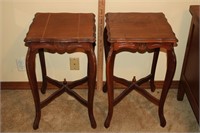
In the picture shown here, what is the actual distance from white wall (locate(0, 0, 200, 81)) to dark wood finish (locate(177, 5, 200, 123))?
15 cm

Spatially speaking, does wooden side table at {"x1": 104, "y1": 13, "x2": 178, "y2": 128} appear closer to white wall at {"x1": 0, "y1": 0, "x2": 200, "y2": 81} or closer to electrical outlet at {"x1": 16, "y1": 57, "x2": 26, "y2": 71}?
white wall at {"x1": 0, "y1": 0, "x2": 200, "y2": 81}

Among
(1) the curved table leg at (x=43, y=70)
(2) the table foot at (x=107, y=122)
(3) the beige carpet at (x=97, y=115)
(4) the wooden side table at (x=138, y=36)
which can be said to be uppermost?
(4) the wooden side table at (x=138, y=36)

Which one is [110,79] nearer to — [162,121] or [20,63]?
[162,121]

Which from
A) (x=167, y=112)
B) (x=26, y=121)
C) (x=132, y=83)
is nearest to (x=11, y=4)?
(x=26, y=121)

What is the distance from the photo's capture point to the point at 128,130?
70.2 inches

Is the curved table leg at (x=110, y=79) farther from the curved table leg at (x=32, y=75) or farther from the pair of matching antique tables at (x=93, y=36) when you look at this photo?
the curved table leg at (x=32, y=75)

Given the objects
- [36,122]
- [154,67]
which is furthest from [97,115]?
[154,67]

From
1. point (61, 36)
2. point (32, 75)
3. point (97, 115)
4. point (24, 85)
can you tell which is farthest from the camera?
point (24, 85)

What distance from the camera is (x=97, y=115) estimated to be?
1.89 m

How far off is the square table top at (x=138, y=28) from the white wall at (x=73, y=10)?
0.45 feet

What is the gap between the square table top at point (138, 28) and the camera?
142 cm

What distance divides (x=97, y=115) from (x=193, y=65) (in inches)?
28.6

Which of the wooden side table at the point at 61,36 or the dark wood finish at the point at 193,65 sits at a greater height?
the wooden side table at the point at 61,36

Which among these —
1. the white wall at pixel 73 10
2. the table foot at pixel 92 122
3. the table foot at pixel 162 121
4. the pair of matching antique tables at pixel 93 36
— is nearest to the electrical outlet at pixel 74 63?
the white wall at pixel 73 10
